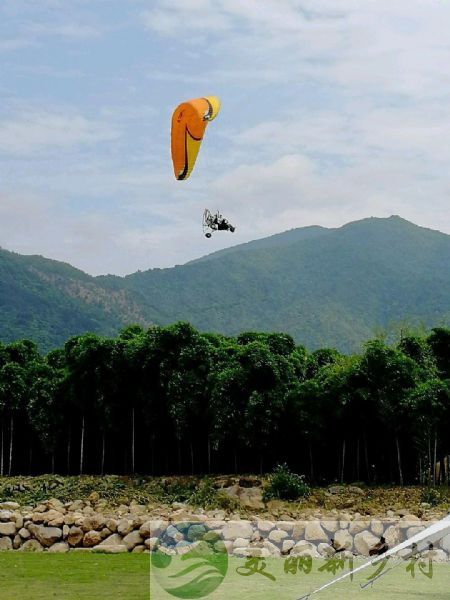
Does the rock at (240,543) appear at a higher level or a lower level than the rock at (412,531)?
lower

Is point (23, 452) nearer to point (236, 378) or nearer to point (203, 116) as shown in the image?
point (236, 378)

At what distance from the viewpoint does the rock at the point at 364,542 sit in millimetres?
9992

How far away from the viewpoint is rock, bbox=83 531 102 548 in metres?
10.9

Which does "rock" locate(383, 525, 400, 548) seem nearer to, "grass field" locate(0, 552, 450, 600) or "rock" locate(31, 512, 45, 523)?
"grass field" locate(0, 552, 450, 600)

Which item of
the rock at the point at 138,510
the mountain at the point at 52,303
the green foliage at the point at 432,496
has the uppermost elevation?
the mountain at the point at 52,303

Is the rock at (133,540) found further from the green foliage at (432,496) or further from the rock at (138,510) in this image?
the green foliage at (432,496)

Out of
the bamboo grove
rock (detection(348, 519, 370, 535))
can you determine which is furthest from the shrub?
rock (detection(348, 519, 370, 535))

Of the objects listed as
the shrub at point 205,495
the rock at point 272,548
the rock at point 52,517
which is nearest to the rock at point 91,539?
the rock at point 52,517

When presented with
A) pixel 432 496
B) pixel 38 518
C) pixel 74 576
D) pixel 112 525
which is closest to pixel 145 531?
pixel 112 525

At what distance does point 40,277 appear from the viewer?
68.8 meters

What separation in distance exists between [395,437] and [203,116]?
6.80 m

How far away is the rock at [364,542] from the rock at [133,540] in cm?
243

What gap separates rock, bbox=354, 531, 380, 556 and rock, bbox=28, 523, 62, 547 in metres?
3.73

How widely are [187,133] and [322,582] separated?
603 centimetres
